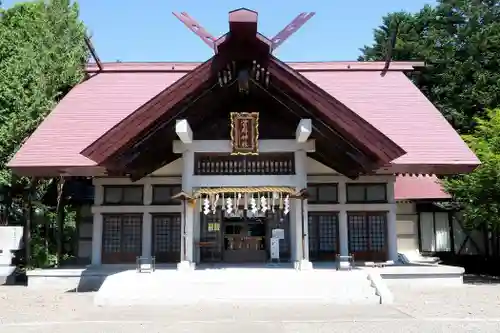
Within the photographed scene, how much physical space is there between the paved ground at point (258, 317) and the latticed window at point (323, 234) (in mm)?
3773

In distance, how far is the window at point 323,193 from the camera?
47.9ft

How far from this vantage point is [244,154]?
11.7 m

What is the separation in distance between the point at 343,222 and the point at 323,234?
708 millimetres

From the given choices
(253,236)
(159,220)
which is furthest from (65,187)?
(253,236)

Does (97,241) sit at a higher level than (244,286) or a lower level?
higher

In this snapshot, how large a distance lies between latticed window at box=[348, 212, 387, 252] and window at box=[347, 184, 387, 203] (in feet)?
1.52

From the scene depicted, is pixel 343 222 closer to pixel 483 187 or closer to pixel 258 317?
pixel 483 187

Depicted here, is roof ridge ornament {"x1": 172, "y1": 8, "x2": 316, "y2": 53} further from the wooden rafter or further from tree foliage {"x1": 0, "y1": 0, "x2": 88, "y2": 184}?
tree foliage {"x1": 0, "y1": 0, "x2": 88, "y2": 184}

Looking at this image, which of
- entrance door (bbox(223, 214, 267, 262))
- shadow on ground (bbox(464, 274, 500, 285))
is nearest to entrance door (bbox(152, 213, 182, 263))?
entrance door (bbox(223, 214, 267, 262))

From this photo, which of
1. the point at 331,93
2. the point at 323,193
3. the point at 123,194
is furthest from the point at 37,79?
the point at 323,193

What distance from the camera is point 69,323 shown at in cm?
789

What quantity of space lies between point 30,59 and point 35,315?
408 inches

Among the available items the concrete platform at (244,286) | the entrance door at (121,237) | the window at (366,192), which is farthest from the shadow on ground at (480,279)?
the entrance door at (121,237)

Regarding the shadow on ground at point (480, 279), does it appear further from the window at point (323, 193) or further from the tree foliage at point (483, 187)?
the window at point (323, 193)
